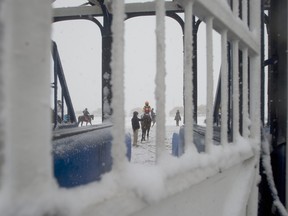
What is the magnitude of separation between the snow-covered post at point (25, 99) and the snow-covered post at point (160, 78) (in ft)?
1.13

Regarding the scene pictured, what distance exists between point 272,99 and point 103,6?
2491 millimetres

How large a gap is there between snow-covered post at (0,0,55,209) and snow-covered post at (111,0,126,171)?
7.5 inches

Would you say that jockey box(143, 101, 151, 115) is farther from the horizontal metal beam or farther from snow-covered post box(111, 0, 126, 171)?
snow-covered post box(111, 0, 126, 171)

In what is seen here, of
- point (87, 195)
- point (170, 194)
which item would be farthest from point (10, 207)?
point (170, 194)

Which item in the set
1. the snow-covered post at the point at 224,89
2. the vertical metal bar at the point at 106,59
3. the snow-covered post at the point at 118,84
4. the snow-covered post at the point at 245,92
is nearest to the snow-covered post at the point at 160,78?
the snow-covered post at the point at 118,84

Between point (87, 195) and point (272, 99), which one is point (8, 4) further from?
point (272, 99)

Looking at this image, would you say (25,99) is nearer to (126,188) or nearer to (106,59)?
(126,188)

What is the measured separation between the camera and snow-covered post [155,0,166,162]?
2.41 ft

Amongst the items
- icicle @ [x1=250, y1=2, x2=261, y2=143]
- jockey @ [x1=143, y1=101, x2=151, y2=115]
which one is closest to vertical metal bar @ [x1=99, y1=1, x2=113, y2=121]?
icicle @ [x1=250, y1=2, x2=261, y2=143]

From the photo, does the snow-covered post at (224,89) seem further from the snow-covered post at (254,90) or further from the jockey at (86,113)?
the jockey at (86,113)

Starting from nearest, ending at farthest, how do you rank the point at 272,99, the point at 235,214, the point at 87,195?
1. the point at 87,195
2. the point at 235,214
3. the point at 272,99

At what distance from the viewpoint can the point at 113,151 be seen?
24.6 inches

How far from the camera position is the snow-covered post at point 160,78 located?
734 mm

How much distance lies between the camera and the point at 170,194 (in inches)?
30.0
